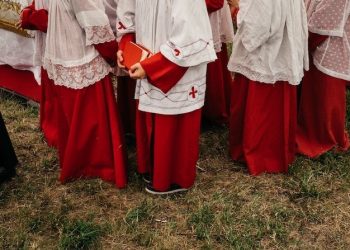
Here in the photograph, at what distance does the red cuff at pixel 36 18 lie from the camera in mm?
3334

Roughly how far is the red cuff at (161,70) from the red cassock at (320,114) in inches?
49.3

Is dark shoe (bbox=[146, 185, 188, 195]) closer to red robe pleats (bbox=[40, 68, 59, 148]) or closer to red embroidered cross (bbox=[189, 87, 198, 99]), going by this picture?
red embroidered cross (bbox=[189, 87, 198, 99])

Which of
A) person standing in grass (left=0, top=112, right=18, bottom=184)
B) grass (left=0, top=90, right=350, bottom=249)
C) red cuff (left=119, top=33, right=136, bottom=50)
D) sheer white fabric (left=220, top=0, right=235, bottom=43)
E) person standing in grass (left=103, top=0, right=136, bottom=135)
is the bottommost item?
grass (left=0, top=90, right=350, bottom=249)

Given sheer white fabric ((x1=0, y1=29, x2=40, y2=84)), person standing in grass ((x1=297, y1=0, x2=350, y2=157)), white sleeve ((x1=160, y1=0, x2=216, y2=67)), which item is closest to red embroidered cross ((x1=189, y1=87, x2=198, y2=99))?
white sleeve ((x1=160, y1=0, x2=216, y2=67))

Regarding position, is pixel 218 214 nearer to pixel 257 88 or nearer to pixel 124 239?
pixel 124 239

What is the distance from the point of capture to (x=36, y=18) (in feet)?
11.0

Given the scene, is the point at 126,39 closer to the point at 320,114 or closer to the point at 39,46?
the point at 39,46

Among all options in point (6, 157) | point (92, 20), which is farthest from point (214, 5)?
point (6, 157)

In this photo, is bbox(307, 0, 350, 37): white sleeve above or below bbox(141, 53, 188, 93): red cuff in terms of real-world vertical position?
above

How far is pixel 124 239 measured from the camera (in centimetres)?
312

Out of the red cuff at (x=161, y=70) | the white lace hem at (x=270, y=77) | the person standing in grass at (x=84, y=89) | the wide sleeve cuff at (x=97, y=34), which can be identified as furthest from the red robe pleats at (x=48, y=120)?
the white lace hem at (x=270, y=77)

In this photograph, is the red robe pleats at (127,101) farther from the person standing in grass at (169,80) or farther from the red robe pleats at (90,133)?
the person standing in grass at (169,80)

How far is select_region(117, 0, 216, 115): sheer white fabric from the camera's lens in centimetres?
284

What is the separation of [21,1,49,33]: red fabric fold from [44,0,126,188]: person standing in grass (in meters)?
0.17
